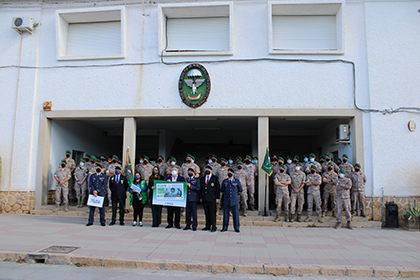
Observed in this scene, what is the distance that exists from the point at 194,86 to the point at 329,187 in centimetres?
601

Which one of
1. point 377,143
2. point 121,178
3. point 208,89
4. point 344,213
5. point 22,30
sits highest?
point 22,30

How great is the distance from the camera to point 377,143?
10.7 m

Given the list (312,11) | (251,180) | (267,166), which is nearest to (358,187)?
(267,166)

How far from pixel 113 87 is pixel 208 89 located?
3688 mm

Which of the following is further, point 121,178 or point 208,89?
point 208,89

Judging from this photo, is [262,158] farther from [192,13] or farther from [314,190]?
[192,13]

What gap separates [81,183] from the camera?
1193 cm

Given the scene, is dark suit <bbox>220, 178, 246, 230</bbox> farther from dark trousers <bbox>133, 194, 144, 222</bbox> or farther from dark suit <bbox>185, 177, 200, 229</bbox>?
dark trousers <bbox>133, 194, 144, 222</bbox>

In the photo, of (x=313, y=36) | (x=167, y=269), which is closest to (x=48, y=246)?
(x=167, y=269)

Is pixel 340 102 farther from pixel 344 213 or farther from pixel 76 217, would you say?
pixel 76 217

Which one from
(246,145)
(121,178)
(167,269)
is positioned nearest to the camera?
(167,269)

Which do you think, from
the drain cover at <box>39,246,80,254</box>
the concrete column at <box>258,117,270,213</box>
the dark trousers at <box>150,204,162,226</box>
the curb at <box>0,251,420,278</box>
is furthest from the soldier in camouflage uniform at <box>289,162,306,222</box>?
the drain cover at <box>39,246,80,254</box>

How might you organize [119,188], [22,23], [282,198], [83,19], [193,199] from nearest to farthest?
[193,199] < [119,188] < [282,198] < [22,23] < [83,19]

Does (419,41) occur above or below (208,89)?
above
